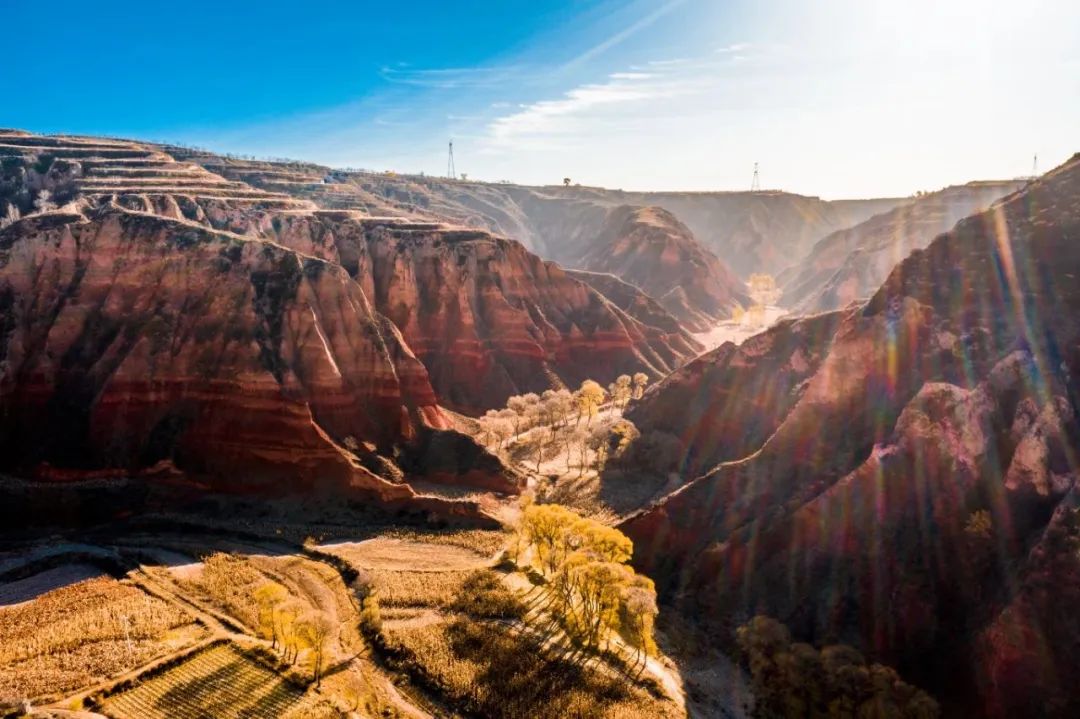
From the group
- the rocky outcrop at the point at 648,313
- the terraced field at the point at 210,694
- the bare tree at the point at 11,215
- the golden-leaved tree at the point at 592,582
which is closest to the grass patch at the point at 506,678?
the golden-leaved tree at the point at 592,582

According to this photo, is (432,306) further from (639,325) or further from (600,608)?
(600,608)

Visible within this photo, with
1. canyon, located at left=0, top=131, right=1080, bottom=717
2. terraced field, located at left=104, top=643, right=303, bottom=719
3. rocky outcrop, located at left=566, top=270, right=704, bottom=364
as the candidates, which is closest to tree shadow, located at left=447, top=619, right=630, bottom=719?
canyon, located at left=0, top=131, right=1080, bottom=717

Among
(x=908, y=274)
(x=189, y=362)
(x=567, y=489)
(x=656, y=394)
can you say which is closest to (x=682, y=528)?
(x=567, y=489)

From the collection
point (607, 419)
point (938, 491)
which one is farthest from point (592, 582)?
point (607, 419)

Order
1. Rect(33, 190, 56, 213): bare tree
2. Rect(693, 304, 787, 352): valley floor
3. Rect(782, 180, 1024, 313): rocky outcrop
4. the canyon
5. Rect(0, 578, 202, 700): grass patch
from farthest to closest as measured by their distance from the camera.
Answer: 1. Rect(782, 180, 1024, 313): rocky outcrop
2. Rect(693, 304, 787, 352): valley floor
3. Rect(33, 190, 56, 213): bare tree
4. the canyon
5. Rect(0, 578, 202, 700): grass patch

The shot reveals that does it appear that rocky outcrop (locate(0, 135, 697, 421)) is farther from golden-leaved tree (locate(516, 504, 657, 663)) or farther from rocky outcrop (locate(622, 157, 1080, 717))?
rocky outcrop (locate(622, 157, 1080, 717))

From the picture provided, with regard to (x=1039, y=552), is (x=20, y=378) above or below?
above

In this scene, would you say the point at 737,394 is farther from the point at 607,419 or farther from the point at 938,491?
the point at 938,491
